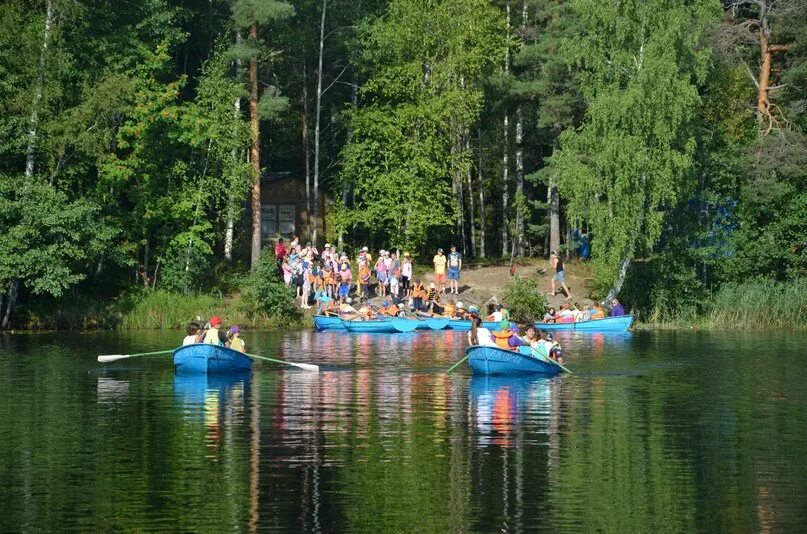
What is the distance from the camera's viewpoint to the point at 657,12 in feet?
156

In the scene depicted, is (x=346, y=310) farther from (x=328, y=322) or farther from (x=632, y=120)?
(x=632, y=120)

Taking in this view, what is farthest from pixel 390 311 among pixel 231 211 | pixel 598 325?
pixel 231 211

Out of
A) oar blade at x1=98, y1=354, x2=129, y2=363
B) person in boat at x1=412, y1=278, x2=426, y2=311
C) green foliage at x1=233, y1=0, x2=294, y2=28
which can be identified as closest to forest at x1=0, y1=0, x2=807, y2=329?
green foliage at x1=233, y1=0, x2=294, y2=28

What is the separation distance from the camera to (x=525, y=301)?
162 ft

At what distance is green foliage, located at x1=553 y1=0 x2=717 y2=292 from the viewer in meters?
47.1

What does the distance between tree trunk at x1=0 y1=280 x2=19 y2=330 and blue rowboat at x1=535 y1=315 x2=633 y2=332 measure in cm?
1741

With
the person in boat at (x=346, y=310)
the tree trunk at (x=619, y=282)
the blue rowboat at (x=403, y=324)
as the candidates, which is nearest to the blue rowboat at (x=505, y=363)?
the blue rowboat at (x=403, y=324)

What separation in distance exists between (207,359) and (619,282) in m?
20.9

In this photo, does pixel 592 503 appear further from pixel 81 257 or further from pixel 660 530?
pixel 81 257

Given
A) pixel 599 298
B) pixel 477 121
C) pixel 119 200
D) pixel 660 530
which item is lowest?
pixel 660 530

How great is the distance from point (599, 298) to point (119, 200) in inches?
712

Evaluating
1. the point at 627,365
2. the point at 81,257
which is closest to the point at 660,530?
the point at 627,365

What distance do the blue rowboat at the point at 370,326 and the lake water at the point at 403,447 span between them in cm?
1028

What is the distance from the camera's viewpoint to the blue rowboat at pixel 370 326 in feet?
156
